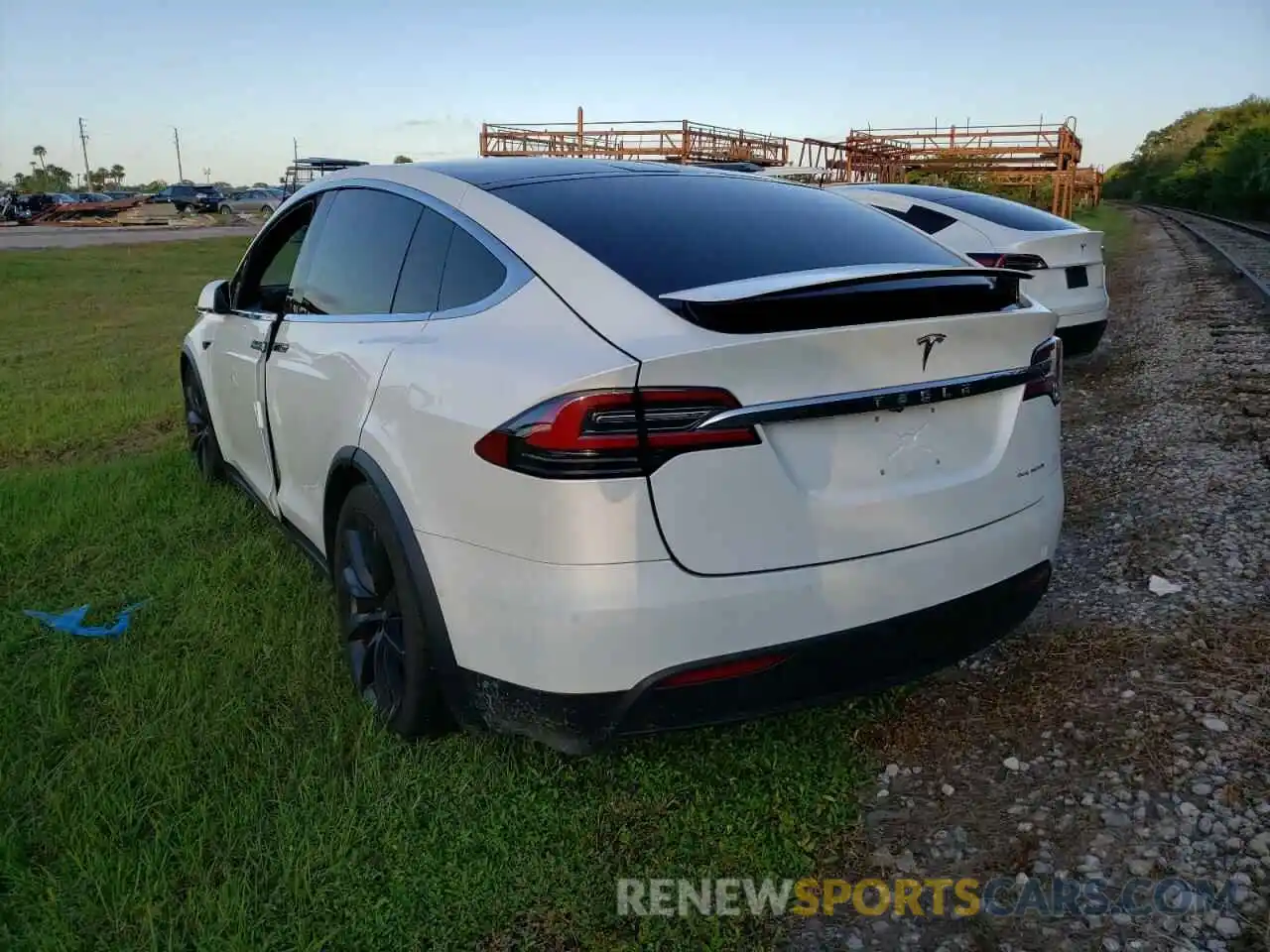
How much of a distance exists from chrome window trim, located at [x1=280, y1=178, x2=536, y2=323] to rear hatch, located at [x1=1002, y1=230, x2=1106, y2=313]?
16.5 ft

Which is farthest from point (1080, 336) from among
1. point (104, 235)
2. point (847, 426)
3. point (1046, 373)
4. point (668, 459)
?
point (104, 235)

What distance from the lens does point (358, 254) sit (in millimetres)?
3355

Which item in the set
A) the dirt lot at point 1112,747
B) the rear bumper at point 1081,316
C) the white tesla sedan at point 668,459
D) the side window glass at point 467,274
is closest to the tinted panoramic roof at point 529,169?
the white tesla sedan at point 668,459

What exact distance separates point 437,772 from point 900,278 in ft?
5.71

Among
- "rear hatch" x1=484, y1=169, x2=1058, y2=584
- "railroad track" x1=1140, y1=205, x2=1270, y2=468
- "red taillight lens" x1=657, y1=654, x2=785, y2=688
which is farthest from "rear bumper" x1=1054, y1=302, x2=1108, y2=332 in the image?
"red taillight lens" x1=657, y1=654, x2=785, y2=688

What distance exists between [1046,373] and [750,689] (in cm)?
123

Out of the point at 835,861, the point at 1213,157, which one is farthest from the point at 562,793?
the point at 1213,157

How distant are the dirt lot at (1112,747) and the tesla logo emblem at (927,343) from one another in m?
1.12

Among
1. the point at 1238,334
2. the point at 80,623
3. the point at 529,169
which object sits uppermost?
the point at 529,169

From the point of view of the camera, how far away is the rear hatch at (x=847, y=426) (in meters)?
2.10

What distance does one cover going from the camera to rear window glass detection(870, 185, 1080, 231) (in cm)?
755

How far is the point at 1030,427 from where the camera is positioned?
2646 millimetres

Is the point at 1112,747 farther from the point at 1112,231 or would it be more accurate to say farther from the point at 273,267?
the point at 1112,231

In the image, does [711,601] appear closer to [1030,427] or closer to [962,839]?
[962,839]
